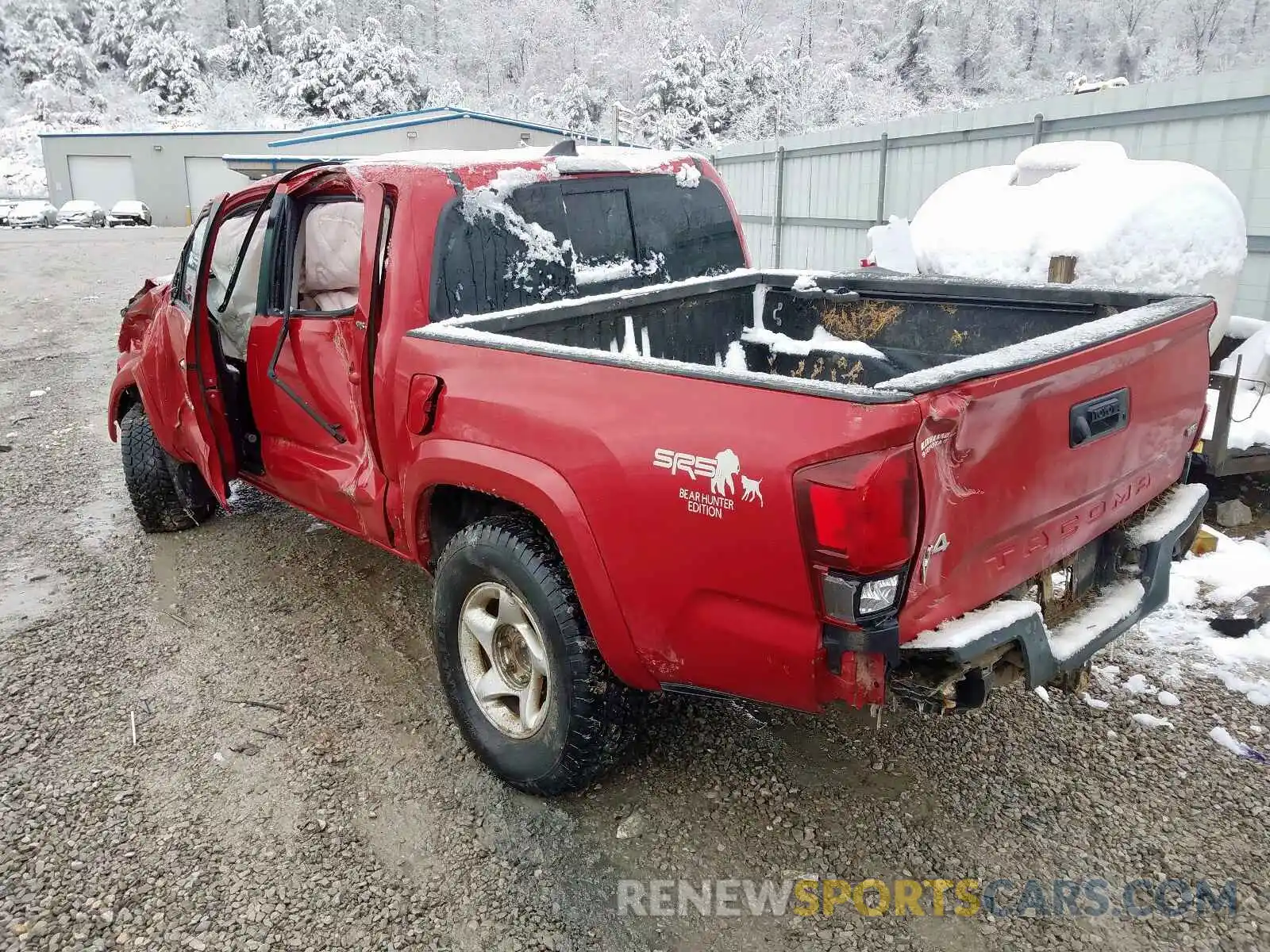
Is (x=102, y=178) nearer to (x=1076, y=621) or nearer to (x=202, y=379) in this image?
(x=202, y=379)

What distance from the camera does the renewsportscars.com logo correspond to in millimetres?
2422

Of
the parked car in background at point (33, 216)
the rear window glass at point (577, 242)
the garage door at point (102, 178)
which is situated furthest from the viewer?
the garage door at point (102, 178)

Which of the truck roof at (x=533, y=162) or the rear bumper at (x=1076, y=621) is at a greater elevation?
the truck roof at (x=533, y=162)

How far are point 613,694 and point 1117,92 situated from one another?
7943 mm

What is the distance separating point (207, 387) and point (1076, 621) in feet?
12.1

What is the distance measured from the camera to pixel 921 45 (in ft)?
258

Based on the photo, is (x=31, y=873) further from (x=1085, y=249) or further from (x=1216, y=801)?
(x=1085, y=249)

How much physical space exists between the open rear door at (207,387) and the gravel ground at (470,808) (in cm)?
71

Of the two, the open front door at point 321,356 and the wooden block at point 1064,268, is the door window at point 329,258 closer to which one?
the open front door at point 321,356

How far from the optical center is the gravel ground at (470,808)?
2.41 m

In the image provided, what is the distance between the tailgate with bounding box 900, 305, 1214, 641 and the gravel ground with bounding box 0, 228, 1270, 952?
0.64 m

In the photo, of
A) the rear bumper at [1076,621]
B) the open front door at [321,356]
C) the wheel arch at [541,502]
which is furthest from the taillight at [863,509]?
the open front door at [321,356]

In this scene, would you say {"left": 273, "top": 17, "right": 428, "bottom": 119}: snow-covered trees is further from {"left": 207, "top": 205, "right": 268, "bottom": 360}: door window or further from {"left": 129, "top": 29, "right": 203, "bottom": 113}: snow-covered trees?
{"left": 207, "top": 205, "right": 268, "bottom": 360}: door window

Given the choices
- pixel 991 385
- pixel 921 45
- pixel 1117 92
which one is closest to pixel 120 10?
pixel 921 45
